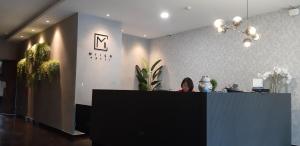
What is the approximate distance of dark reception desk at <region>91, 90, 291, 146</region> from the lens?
2.59 m

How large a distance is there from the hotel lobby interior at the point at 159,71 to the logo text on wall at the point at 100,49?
2 cm

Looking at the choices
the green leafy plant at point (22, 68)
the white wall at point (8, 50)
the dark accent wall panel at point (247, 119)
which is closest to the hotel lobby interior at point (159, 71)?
the dark accent wall panel at point (247, 119)

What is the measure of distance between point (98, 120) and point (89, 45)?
6.37ft

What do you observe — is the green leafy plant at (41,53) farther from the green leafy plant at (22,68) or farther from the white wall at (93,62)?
the white wall at (93,62)

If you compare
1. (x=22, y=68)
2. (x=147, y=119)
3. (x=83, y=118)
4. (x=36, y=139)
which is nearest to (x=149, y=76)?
(x=83, y=118)

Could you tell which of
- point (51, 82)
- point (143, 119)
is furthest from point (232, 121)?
point (51, 82)

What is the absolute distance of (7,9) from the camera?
18.6ft

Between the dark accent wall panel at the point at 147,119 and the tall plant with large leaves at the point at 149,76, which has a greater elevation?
the tall plant with large leaves at the point at 149,76

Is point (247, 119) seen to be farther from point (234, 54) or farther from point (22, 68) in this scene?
point (22, 68)

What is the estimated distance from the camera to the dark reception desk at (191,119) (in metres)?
2.59

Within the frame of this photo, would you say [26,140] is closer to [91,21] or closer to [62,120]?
[62,120]

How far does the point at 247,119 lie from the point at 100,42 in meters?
3.76

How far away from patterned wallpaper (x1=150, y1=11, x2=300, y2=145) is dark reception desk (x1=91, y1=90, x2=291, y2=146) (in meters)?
1.06

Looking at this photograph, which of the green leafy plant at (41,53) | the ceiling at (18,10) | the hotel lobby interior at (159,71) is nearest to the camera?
the hotel lobby interior at (159,71)
